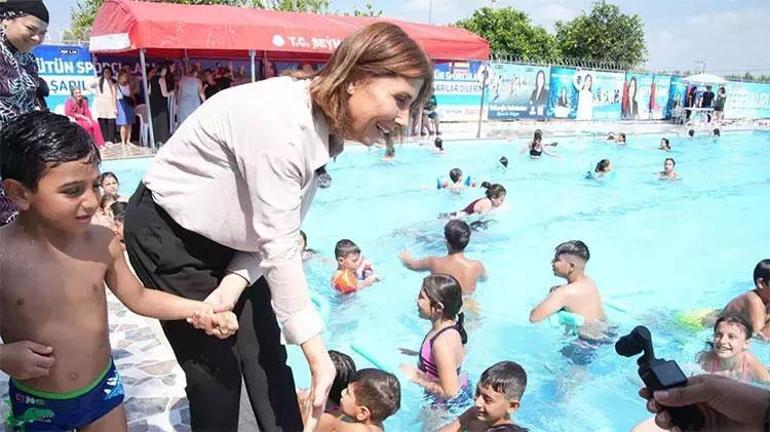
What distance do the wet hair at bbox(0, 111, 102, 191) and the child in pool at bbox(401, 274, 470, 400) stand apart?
2.52 metres

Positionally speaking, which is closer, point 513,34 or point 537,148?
point 537,148

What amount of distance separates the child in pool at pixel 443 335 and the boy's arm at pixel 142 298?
2.12m

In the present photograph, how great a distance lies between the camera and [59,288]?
182cm

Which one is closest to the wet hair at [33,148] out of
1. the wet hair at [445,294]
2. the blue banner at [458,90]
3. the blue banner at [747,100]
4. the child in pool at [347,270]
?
the wet hair at [445,294]

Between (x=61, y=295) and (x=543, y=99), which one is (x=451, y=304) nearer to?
(x=61, y=295)

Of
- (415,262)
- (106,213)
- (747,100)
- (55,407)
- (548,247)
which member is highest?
(747,100)

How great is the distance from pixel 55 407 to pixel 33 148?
2.77 ft

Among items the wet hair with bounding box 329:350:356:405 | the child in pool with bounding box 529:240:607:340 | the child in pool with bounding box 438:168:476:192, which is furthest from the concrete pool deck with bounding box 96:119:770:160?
the wet hair with bounding box 329:350:356:405

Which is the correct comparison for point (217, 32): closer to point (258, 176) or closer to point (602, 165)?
point (602, 165)

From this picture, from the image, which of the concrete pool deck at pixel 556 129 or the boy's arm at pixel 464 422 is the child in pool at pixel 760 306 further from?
the concrete pool deck at pixel 556 129

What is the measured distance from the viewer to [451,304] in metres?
3.80

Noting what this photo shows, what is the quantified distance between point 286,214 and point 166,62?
1500 cm

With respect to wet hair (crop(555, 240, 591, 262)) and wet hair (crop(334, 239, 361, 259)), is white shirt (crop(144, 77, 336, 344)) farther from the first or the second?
wet hair (crop(334, 239, 361, 259))

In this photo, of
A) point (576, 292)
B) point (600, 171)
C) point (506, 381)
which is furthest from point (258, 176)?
point (600, 171)
